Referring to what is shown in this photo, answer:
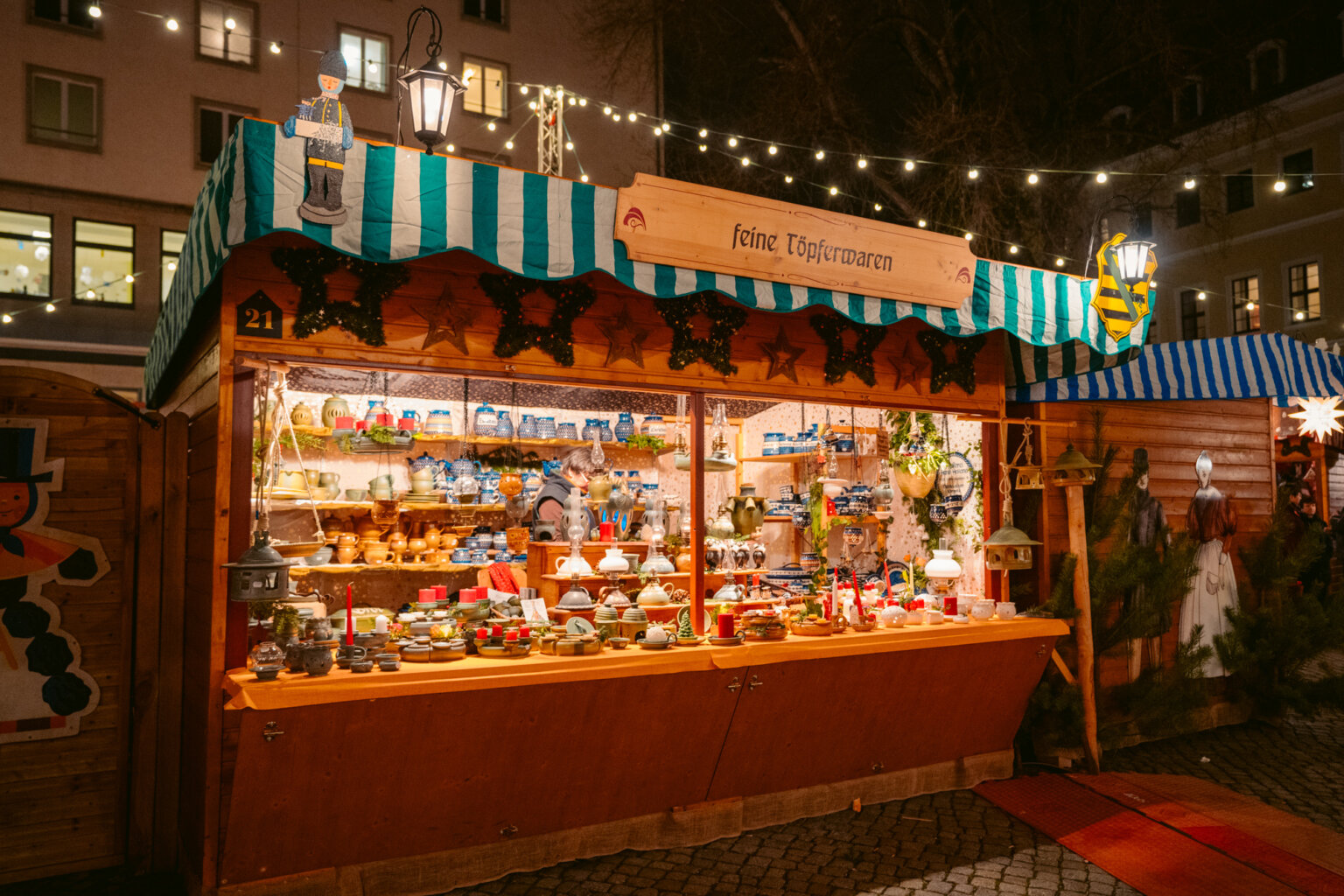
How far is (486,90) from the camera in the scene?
55.9 feet

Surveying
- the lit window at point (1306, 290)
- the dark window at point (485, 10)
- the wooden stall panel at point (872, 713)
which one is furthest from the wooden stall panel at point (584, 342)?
the lit window at point (1306, 290)

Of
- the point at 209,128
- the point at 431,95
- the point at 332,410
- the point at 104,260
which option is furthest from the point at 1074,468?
the point at 104,260

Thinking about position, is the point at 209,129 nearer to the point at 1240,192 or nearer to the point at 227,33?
the point at 227,33

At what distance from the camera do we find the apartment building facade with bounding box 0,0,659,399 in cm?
1391

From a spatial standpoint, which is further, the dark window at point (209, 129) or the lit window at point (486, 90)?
the lit window at point (486, 90)

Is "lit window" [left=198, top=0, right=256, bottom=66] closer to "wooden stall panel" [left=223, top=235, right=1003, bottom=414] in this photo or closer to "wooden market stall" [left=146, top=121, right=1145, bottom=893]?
"wooden market stall" [left=146, top=121, right=1145, bottom=893]

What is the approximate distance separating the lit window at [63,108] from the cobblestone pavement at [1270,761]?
17.3 metres

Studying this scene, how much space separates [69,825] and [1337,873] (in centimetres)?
647

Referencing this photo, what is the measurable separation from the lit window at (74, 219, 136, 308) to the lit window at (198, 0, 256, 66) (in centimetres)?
352

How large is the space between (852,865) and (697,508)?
2.07 m

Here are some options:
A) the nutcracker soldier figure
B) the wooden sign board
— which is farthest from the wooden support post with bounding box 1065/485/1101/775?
the nutcracker soldier figure

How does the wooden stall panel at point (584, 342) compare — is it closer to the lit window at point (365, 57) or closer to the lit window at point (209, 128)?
the lit window at point (209, 128)

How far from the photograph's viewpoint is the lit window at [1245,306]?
22703 millimetres

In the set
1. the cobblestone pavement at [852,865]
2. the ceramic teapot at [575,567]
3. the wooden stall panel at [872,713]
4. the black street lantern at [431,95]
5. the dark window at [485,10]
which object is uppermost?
the dark window at [485,10]
